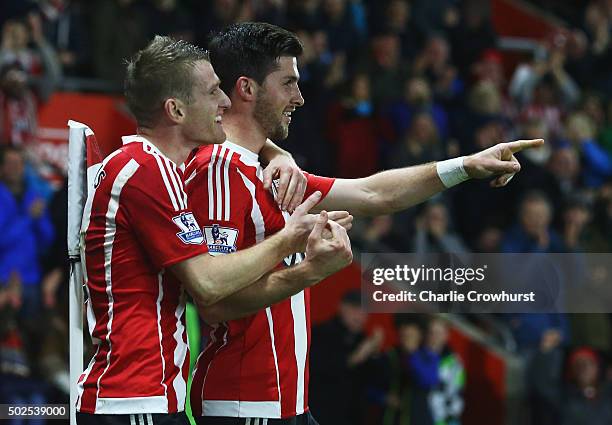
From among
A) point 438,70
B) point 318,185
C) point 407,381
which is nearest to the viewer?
point 318,185

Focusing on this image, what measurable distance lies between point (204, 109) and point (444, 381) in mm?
5749

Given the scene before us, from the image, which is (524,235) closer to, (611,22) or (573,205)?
(573,205)

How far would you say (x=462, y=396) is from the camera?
994 centimetres

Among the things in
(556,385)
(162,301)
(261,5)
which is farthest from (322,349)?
(162,301)

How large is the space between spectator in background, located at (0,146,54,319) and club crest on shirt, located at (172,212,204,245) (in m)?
5.10

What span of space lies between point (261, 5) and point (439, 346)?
4006 mm

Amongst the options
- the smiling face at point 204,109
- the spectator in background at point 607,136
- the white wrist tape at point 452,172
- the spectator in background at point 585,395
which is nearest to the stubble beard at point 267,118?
the smiling face at point 204,109

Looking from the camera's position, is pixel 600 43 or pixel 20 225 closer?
pixel 20 225

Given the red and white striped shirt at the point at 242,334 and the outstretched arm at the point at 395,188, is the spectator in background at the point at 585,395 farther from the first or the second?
the red and white striped shirt at the point at 242,334

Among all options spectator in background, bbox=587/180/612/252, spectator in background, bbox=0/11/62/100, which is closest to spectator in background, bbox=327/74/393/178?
spectator in background, bbox=587/180/612/252

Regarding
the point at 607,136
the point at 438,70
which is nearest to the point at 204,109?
the point at 438,70

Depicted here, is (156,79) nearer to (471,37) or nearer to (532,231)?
(532,231)

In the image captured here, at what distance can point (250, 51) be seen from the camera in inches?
184

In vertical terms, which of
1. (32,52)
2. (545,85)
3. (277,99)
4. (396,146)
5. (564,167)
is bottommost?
(277,99)
